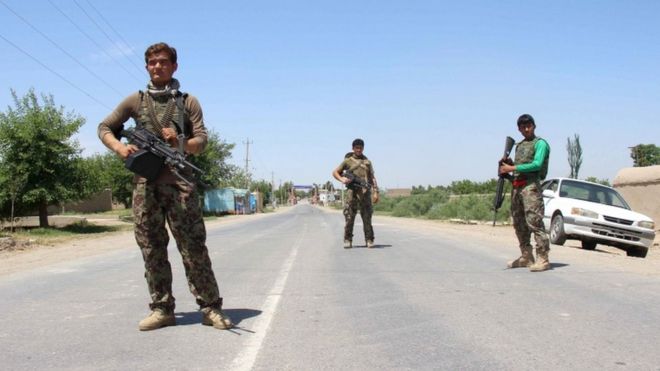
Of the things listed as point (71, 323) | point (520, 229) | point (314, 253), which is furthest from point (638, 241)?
point (71, 323)

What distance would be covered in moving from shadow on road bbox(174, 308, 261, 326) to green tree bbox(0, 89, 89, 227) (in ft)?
58.5

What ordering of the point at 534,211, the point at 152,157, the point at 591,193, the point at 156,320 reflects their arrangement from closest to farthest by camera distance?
the point at 152,157, the point at 156,320, the point at 534,211, the point at 591,193

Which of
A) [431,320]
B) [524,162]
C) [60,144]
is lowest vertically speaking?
[431,320]

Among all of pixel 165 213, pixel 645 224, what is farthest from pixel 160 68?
pixel 645 224

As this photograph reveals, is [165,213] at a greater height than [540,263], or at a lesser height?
greater

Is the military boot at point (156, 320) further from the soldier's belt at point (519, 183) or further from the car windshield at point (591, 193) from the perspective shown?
the car windshield at point (591, 193)

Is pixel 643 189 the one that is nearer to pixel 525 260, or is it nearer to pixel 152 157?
pixel 525 260

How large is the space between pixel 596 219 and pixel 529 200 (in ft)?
18.5

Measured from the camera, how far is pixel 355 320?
5.00 meters

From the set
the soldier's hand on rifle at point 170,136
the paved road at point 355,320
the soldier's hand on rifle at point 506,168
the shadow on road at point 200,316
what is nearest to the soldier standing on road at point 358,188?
the paved road at point 355,320

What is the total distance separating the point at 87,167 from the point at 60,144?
1.33m

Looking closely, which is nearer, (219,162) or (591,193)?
(591,193)

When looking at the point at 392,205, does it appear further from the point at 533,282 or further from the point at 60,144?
the point at 533,282

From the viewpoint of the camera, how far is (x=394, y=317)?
511cm
